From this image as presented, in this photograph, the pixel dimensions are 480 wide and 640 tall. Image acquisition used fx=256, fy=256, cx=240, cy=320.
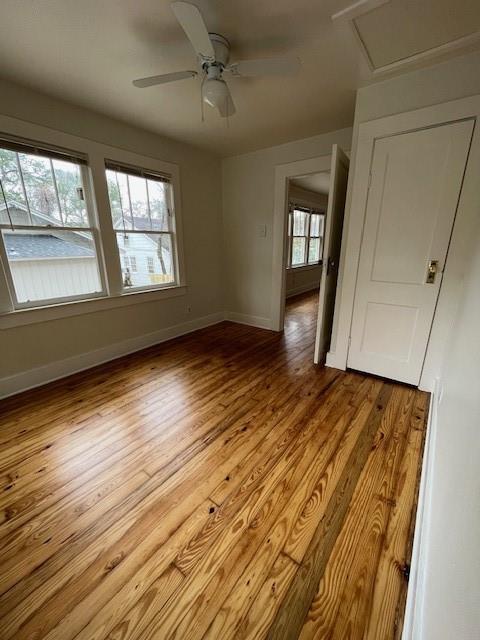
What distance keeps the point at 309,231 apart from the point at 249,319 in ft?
11.6

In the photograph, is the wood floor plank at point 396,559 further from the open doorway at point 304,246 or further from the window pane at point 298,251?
the window pane at point 298,251

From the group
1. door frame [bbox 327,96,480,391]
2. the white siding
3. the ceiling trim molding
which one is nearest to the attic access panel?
the ceiling trim molding

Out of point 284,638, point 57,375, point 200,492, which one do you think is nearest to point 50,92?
point 57,375

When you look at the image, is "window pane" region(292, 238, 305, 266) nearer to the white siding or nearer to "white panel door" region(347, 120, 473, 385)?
"white panel door" region(347, 120, 473, 385)

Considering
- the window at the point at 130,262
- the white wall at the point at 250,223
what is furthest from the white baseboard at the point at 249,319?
the window at the point at 130,262

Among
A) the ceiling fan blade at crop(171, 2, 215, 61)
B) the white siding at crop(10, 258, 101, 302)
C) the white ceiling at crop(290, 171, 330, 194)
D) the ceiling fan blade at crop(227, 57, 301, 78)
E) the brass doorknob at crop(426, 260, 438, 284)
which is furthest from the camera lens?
the white ceiling at crop(290, 171, 330, 194)

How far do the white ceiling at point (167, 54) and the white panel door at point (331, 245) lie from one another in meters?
0.56

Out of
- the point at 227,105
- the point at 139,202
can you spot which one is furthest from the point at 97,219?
the point at 227,105

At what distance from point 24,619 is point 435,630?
1.32m

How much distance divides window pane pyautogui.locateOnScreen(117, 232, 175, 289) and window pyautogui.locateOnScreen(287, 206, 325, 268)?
3.09 metres

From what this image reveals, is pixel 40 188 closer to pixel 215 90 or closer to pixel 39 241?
pixel 39 241

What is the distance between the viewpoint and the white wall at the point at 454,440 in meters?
0.59

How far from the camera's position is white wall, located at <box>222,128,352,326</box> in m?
3.43

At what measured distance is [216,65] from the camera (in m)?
1.60
